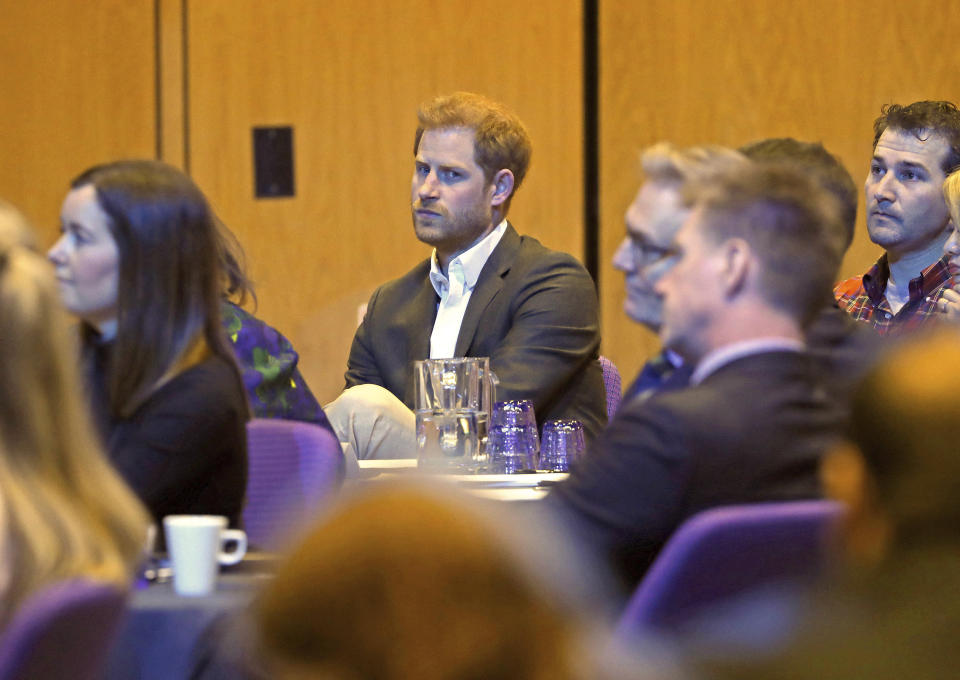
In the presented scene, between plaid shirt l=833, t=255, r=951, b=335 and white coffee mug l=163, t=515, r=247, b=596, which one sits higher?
plaid shirt l=833, t=255, r=951, b=335

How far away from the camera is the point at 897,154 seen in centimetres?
391

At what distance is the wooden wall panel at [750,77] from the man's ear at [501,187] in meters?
1.27

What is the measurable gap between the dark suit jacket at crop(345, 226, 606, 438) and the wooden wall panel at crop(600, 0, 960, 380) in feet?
4.72

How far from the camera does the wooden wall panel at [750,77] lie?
200 inches

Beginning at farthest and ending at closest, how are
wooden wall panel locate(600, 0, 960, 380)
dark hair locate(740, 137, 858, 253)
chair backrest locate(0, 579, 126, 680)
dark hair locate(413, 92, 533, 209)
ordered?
wooden wall panel locate(600, 0, 960, 380) → dark hair locate(413, 92, 533, 209) → dark hair locate(740, 137, 858, 253) → chair backrest locate(0, 579, 126, 680)

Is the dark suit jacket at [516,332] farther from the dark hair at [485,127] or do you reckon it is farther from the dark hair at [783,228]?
the dark hair at [783,228]

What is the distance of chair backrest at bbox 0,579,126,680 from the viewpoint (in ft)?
4.20

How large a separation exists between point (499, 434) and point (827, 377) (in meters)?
1.08

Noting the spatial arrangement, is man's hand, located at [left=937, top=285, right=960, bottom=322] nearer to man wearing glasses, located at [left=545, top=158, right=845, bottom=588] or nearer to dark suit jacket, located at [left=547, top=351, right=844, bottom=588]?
man wearing glasses, located at [left=545, top=158, right=845, bottom=588]

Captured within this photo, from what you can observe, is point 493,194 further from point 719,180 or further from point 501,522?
point 501,522

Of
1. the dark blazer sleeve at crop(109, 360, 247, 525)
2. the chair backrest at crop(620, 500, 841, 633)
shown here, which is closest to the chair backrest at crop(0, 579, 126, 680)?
the chair backrest at crop(620, 500, 841, 633)

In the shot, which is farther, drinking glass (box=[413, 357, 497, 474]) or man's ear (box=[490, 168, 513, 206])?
man's ear (box=[490, 168, 513, 206])

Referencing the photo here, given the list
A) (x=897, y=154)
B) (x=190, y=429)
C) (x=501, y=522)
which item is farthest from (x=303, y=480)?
(x=897, y=154)

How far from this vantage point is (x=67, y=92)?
5.62m
